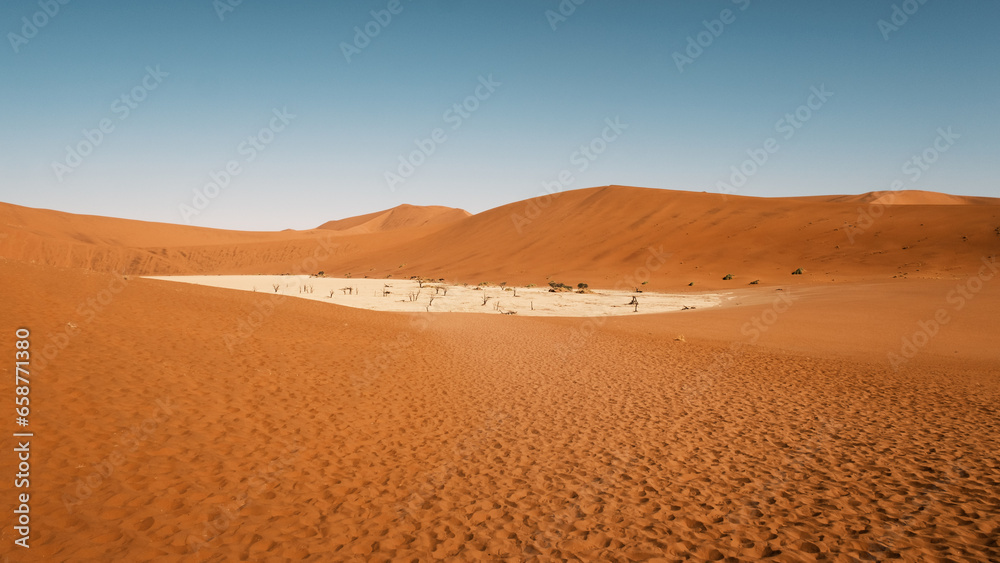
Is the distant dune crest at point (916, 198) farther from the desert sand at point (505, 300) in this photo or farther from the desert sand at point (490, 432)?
the desert sand at point (490, 432)

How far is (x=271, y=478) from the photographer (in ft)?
20.6

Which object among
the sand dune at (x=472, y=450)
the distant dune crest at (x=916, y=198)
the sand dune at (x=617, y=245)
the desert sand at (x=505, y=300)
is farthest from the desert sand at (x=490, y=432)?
the distant dune crest at (x=916, y=198)

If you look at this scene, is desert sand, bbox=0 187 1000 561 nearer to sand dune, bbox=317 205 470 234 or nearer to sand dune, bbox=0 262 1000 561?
sand dune, bbox=0 262 1000 561

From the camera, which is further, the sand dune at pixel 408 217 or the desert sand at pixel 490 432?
the sand dune at pixel 408 217

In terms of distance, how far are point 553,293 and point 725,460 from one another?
2943 cm

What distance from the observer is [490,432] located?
8.66 metres

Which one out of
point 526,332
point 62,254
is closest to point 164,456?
point 526,332

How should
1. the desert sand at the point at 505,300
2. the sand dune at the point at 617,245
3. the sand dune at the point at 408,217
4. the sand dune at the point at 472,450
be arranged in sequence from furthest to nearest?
the sand dune at the point at 408,217 → the sand dune at the point at 617,245 → the desert sand at the point at 505,300 → the sand dune at the point at 472,450

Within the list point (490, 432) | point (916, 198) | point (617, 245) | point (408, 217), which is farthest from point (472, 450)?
point (916, 198)

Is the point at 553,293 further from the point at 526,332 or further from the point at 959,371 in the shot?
the point at 959,371

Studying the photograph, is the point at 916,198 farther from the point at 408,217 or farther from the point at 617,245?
the point at 408,217

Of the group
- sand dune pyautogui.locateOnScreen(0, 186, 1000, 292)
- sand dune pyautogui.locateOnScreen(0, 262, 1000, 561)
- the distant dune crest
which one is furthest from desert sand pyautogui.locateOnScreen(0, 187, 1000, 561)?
the distant dune crest

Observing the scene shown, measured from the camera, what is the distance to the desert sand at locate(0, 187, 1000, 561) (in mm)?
4996

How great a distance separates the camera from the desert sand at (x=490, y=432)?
4996mm
